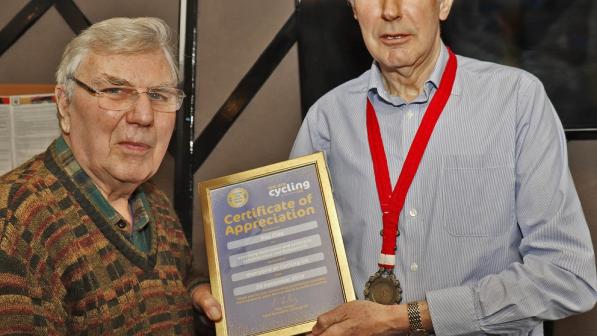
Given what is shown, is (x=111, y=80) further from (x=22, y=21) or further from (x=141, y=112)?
(x=22, y=21)

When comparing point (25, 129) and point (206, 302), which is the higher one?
point (25, 129)

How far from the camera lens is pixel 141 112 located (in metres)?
1.98

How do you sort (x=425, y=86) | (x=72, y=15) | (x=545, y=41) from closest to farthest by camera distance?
(x=425, y=86) < (x=545, y=41) < (x=72, y=15)

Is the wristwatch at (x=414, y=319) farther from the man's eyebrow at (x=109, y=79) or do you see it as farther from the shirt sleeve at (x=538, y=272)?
the man's eyebrow at (x=109, y=79)

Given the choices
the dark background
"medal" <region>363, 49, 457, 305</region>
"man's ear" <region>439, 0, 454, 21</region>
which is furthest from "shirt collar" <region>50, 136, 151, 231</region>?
the dark background

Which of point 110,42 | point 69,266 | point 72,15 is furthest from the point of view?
point 72,15

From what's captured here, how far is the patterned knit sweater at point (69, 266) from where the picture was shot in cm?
171

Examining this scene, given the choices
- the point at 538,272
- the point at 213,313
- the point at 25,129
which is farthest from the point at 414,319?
the point at 25,129

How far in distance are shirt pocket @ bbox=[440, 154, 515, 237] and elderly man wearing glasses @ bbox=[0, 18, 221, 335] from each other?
2.53 feet

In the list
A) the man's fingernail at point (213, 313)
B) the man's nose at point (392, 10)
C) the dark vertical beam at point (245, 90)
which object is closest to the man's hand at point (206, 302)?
the man's fingernail at point (213, 313)

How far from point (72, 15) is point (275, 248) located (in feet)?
7.56

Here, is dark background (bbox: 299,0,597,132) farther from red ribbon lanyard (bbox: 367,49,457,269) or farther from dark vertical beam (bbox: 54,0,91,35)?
dark vertical beam (bbox: 54,0,91,35)

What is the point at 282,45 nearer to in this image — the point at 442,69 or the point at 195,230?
the point at 195,230

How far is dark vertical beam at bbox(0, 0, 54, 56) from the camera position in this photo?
12.5ft
